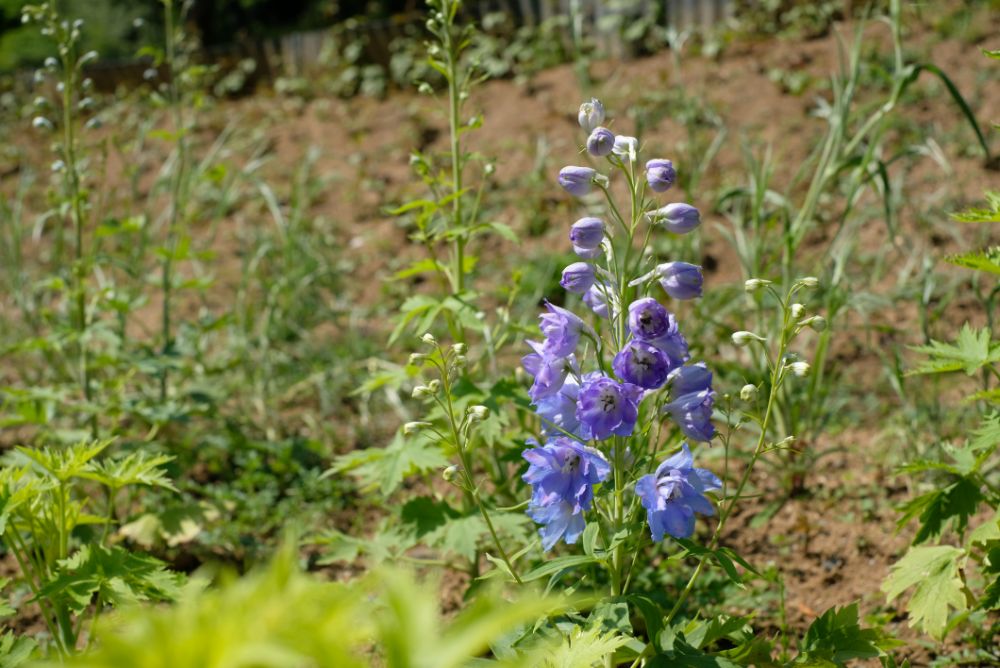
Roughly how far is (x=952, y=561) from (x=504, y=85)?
17.4 ft

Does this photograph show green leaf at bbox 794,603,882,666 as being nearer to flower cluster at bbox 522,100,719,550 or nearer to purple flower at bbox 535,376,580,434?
flower cluster at bbox 522,100,719,550

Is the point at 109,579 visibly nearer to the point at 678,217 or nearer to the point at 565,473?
the point at 565,473

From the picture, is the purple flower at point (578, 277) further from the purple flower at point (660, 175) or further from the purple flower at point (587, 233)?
the purple flower at point (660, 175)

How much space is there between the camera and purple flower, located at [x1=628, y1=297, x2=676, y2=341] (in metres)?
1.58

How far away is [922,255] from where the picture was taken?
4.14 meters

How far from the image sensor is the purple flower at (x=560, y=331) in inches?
66.3

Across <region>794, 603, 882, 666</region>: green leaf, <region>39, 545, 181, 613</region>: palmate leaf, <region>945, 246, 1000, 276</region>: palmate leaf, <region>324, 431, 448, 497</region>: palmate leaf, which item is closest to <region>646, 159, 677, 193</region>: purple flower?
<region>945, 246, 1000, 276</region>: palmate leaf

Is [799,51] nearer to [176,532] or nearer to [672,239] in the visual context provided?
[672,239]

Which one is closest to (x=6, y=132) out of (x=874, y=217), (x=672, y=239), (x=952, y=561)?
(x=672, y=239)

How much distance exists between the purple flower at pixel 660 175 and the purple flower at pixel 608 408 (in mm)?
350

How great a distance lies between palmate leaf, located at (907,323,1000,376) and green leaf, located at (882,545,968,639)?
1.31ft

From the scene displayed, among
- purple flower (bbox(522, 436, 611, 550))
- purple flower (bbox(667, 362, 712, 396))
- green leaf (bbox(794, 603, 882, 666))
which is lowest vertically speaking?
green leaf (bbox(794, 603, 882, 666))

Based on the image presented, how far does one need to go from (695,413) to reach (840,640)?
539mm

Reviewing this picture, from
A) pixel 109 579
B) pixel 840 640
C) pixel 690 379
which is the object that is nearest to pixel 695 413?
pixel 690 379
